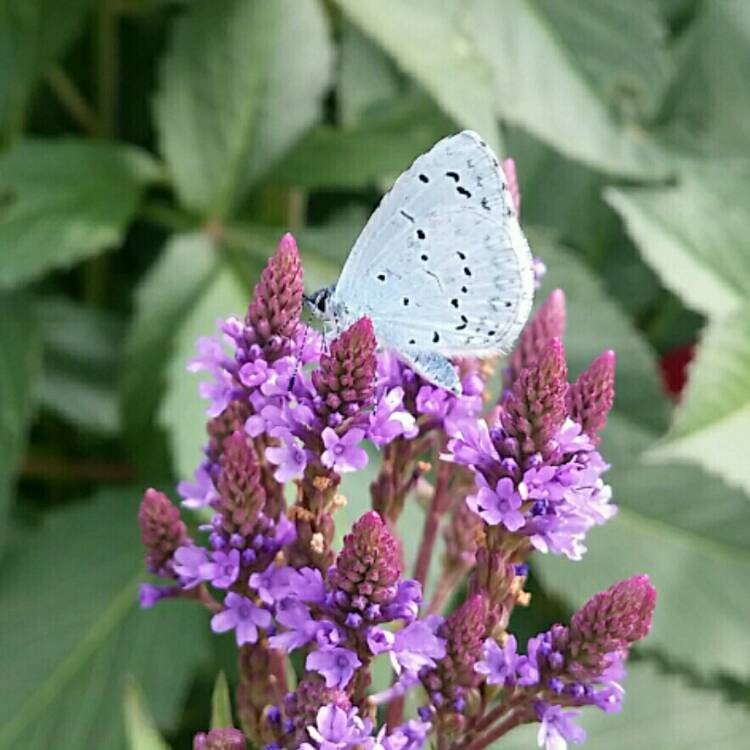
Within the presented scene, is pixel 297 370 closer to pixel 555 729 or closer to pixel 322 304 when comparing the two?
pixel 322 304

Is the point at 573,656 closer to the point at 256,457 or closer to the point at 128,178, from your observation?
the point at 256,457

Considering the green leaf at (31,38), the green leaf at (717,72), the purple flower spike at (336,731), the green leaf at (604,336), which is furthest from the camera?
the green leaf at (717,72)

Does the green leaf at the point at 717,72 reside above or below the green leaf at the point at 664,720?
above

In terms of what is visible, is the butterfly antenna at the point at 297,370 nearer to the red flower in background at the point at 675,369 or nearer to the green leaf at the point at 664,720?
the green leaf at the point at 664,720

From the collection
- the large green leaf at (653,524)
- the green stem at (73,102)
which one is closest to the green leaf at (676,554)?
the large green leaf at (653,524)

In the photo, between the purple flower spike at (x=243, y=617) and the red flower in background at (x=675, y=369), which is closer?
the purple flower spike at (x=243, y=617)
